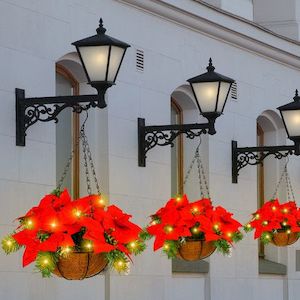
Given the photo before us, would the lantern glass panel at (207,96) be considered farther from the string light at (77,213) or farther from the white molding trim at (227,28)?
the string light at (77,213)

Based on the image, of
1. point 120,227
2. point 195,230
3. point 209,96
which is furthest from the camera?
point 209,96

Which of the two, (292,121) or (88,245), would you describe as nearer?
(88,245)

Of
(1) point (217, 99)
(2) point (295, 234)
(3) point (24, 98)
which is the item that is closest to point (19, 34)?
(3) point (24, 98)

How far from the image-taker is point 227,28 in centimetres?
2042

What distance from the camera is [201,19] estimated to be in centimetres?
1966

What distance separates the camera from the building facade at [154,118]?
15500 millimetres

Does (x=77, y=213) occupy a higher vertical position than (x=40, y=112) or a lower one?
lower

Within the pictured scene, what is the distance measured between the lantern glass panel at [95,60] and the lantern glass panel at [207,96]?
7.77 feet

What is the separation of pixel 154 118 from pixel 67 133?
1647mm

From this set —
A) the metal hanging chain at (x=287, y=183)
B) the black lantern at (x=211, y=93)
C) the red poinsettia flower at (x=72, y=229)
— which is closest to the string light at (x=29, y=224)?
the red poinsettia flower at (x=72, y=229)

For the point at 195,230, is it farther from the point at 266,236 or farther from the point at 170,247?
the point at 266,236

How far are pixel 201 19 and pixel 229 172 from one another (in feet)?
7.40

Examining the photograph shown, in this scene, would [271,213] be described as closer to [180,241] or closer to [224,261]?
[224,261]

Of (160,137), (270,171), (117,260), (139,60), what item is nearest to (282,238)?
(160,137)
